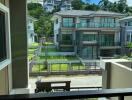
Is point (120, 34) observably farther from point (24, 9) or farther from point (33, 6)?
point (24, 9)

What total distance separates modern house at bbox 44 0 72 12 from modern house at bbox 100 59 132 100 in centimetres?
157

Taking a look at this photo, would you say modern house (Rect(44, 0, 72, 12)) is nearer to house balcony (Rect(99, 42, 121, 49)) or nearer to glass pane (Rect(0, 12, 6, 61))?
glass pane (Rect(0, 12, 6, 61))

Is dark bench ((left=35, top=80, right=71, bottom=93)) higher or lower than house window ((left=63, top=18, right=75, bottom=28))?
lower

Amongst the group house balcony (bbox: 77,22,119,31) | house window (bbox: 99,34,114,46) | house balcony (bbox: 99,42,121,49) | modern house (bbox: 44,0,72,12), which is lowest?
house balcony (bbox: 99,42,121,49)

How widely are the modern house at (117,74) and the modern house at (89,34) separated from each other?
1427 mm

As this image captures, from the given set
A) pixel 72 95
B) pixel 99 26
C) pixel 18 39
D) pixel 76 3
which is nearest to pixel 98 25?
pixel 99 26

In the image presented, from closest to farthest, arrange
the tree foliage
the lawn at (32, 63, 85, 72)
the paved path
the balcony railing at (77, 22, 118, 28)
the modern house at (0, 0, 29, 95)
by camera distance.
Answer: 1. the modern house at (0, 0, 29, 95)
2. the tree foliage
3. the paved path
4. the balcony railing at (77, 22, 118, 28)
5. the lawn at (32, 63, 85, 72)

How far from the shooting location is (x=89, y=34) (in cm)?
827

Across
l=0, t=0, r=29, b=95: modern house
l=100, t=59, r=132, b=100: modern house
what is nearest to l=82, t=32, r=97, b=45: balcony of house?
l=100, t=59, r=132, b=100: modern house

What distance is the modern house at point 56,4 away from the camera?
4500mm

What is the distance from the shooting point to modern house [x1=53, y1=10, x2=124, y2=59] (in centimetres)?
610

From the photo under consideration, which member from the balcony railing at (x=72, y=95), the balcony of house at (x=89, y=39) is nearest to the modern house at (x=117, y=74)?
the balcony of house at (x=89, y=39)

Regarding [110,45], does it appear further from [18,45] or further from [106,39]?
[18,45]

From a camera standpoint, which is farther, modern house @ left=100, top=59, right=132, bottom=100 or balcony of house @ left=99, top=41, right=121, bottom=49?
balcony of house @ left=99, top=41, right=121, bottom=49
